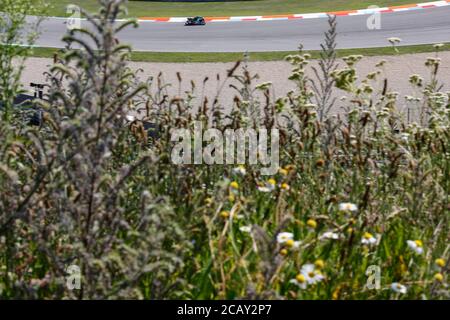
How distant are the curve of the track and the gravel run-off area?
247 cm

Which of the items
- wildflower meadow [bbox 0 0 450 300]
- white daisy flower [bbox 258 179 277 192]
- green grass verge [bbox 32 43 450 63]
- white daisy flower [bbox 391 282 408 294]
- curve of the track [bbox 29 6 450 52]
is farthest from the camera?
curve of the track [bbox 29 6 450 52]

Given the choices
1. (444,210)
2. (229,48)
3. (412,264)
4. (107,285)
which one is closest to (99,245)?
(107,285)

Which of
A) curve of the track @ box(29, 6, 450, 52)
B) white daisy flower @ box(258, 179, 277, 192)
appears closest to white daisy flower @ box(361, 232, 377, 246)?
white daisy flower @ box(258, 179, 277, 192)

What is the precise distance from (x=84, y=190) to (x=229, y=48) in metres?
20.1

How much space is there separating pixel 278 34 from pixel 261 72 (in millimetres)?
5979

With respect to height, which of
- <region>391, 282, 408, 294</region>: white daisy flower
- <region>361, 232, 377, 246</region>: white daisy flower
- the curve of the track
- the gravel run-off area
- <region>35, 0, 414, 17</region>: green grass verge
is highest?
<region>35, 0, 414, 17</region>: green grass verge

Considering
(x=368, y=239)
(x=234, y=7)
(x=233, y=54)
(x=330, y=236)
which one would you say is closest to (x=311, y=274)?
(x=330, y=236)

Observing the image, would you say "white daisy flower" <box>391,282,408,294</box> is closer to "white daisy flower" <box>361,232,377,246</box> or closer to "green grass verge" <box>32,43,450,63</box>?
"white daisy flower" <box>361,232,377,246</box>

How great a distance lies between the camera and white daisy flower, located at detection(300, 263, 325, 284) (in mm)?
3156

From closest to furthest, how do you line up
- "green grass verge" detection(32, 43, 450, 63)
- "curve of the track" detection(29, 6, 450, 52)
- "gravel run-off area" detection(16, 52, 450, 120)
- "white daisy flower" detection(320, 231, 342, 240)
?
"white daisy flower" detection(320, 231, 342, 240) < "gravel run-off area" detection(16, 52, 450, 120) < "green grass verge" detection(32, 43, 450, 63) < "curve of the track" detection(29, 6, 450, 52)

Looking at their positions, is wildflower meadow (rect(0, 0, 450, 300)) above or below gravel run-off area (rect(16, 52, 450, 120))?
below

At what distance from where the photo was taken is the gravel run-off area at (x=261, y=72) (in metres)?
16.9

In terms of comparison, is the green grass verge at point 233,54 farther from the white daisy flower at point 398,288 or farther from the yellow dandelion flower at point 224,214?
the white daisy flower at point 398,288

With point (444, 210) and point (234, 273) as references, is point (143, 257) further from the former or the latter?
point (444, 210)
